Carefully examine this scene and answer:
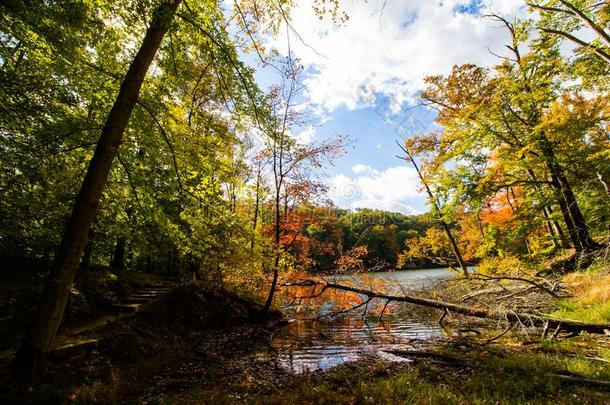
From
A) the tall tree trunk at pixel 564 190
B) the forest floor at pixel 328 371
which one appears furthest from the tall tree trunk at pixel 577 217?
the forest floor at pixel 328 371

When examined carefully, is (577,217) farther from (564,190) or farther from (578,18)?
(578,18)

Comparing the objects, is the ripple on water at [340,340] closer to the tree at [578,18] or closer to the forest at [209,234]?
the forest at [209,234]

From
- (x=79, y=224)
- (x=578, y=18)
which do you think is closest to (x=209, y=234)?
(x=79, y=224)

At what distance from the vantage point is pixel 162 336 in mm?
9500

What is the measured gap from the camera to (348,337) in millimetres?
11203

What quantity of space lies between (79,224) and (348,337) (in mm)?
9608

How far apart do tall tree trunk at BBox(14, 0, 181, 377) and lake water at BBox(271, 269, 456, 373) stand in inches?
215

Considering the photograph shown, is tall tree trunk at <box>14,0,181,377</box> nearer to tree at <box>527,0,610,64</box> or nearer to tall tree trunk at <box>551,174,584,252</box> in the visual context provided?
tree at <box>527,0,610,64</box>

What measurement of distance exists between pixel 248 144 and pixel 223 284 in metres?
9.58

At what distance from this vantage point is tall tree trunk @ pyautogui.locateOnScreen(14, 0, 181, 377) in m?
4.43

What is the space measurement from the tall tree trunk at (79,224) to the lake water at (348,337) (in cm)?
546

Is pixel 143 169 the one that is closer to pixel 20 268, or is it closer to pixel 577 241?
pixel 20 268

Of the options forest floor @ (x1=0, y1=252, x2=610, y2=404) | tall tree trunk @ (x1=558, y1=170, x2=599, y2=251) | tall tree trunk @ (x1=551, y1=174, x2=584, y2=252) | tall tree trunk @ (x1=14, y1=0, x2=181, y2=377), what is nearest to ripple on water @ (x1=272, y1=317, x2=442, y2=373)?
forest floor @ (x1=0, y1=252, x2=610, y2=404)

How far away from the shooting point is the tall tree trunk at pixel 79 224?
443 cm
